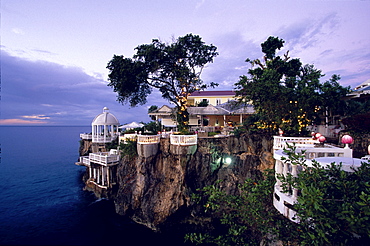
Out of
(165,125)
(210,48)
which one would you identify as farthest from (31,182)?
(210,48)

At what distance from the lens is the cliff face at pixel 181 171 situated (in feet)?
60.5

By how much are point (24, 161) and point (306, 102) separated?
6319 cm

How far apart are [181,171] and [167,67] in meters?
16.3

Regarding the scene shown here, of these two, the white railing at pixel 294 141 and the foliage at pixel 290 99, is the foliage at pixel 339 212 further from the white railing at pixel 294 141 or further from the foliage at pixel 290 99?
the foliage at pixel 290 99

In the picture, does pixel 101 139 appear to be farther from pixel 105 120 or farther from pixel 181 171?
pixel 181 171

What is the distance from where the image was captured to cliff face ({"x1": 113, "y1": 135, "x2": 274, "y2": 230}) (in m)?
18.4

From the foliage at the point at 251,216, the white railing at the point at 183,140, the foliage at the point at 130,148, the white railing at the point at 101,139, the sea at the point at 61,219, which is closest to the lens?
the foliage at the point at 251,216

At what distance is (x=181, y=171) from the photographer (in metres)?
18.8

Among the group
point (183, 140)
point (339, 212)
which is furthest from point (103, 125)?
point (339, 212)

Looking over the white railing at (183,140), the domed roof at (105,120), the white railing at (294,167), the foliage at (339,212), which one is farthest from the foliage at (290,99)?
the domed roof at (105,120)

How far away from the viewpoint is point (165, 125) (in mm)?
30516

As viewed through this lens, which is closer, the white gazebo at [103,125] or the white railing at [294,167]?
the white railing at [294,167]

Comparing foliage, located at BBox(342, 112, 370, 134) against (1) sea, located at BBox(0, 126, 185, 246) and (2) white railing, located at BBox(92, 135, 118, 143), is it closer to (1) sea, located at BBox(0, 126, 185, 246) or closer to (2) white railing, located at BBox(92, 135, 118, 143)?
(1) sea, located at BBox(0, 126, 185, 246)

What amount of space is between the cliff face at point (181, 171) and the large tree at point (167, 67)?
21.3 ft
